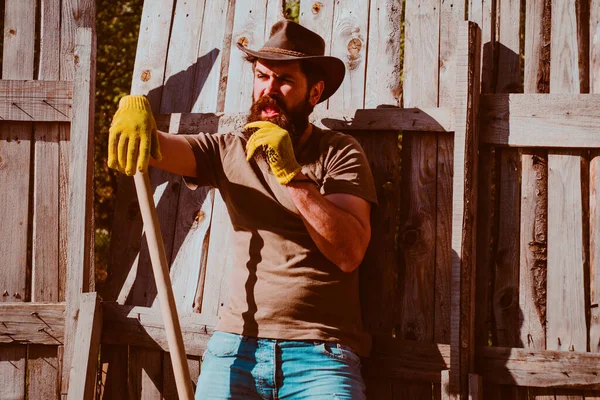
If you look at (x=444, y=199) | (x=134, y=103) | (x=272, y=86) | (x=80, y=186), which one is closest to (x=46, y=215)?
(x=80, y=186)

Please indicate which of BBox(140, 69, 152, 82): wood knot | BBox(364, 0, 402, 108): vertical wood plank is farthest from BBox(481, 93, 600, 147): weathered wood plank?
BBox(140, 69, 152, 82): wood knot

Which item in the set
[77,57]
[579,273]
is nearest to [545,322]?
[579,273]

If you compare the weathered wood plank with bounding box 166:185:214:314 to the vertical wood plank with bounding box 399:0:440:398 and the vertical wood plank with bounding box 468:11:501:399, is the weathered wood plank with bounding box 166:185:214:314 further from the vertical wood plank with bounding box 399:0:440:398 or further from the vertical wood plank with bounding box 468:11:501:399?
the vertical wood plank with bounding box 468:11:501:399

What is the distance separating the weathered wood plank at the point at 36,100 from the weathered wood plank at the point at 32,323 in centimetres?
103

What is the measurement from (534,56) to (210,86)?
5.67 ft

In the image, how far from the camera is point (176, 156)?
3.48 metres

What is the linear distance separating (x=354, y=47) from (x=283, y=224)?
1.15m

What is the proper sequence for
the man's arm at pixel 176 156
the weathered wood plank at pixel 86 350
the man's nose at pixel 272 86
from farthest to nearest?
the weathered wood plank at pixel 86 350
the man's nose at pixel 272 86
the man's arm at pixel 176 156

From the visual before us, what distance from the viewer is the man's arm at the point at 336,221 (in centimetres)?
313

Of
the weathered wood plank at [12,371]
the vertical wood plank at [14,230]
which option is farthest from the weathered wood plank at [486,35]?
the weathered wood plank at [12,371]

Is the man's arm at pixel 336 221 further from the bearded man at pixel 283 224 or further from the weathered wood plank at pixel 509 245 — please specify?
the weathered wood plank at pixel 509 245

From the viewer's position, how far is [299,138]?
3582 millimetres

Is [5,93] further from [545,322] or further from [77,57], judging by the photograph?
[545,322]

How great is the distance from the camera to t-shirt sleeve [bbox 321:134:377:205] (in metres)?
3.30
